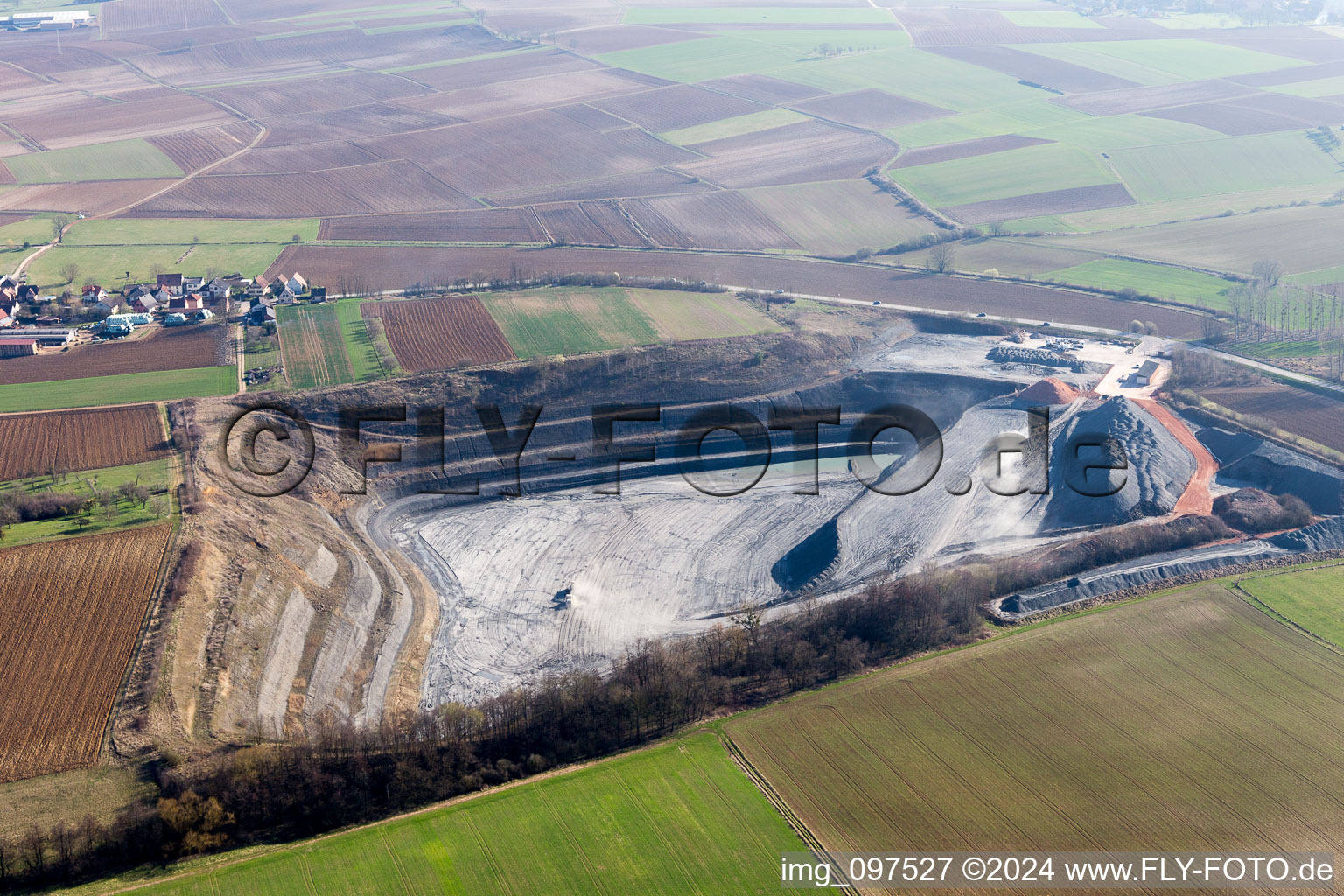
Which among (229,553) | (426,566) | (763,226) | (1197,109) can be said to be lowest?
(426,566)

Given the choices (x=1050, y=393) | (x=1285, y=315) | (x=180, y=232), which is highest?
(x=180, y=232)

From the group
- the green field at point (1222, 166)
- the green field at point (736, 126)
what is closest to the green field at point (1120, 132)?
the green field at point (1222, 166)

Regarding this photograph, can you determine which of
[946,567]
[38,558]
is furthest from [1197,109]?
[38,558]

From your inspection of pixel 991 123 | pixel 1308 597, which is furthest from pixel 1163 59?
pixel 1308 597

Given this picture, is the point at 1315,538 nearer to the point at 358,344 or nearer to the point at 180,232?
the point at 358,344

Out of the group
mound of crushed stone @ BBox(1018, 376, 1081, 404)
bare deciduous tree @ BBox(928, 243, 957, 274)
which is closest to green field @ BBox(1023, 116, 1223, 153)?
bare deciduous tree @ BBox(928, 243, 957, 274)

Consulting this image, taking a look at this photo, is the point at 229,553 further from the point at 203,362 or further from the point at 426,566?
the point at 203,362

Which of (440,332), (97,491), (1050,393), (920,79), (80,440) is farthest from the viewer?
(920,79)

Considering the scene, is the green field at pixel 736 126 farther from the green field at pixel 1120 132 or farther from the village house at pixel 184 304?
the village house at pixel 184 304
